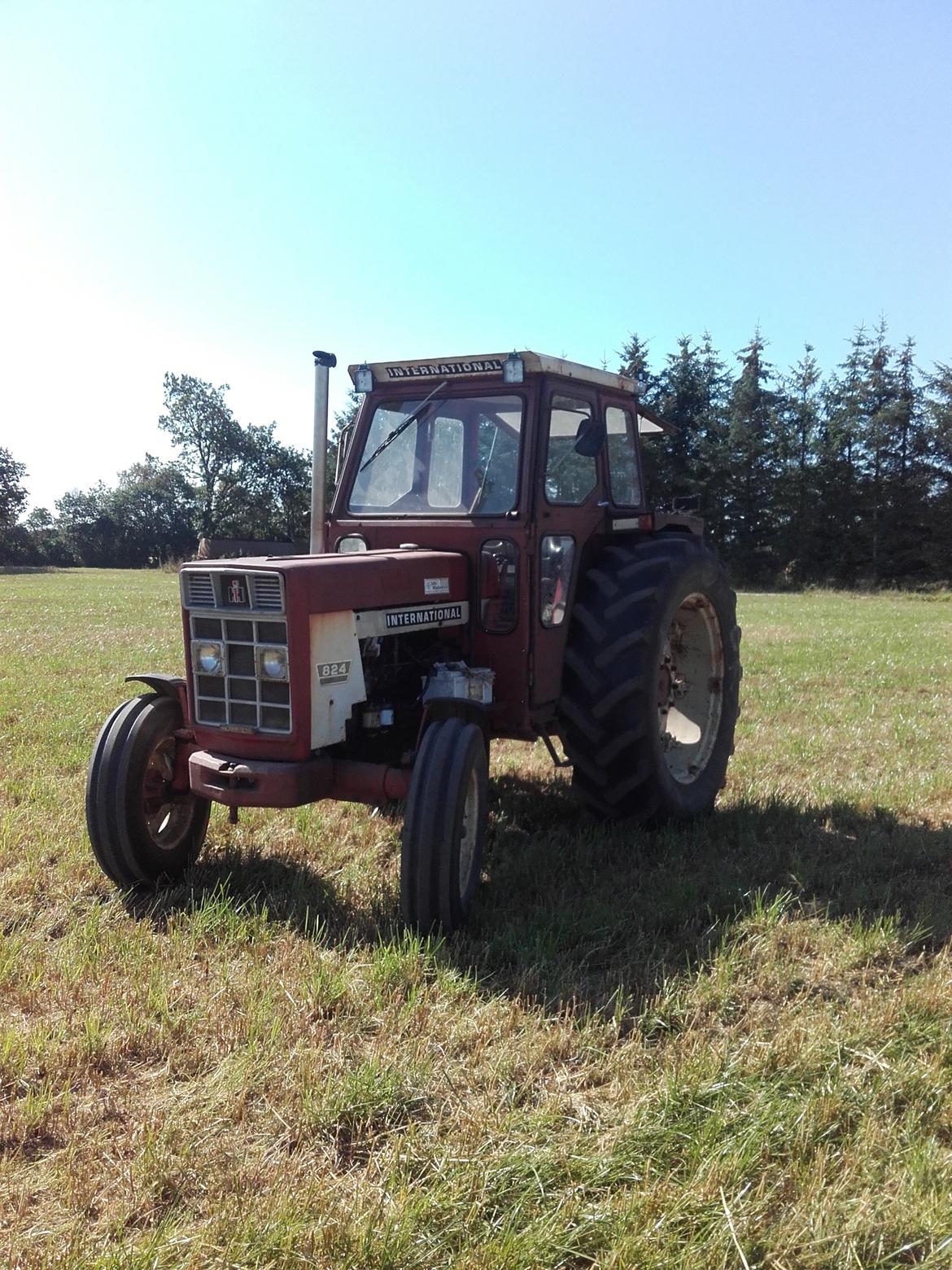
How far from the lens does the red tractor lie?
3.88 metres

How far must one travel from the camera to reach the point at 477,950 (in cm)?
366

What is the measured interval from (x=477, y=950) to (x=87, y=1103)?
144 cm

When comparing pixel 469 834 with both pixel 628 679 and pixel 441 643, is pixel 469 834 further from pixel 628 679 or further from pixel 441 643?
pixel 628 679

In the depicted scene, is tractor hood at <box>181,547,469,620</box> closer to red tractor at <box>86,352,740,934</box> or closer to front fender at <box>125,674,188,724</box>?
red tractor at <box>86,352,740,934</box>

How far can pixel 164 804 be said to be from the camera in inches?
176

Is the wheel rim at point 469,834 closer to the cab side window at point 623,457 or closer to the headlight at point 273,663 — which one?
the headlight at point 273,663

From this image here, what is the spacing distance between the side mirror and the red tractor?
0.02m

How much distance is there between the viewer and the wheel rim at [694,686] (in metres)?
5.82

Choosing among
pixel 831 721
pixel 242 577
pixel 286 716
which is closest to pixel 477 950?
pixel 286 716

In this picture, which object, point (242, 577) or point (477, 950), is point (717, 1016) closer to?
point (477, 950)

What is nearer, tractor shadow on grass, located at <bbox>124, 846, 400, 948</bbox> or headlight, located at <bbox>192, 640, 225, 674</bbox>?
tractor shadow on grass, located at <bbox>124, 846, 400, 948</bbox>

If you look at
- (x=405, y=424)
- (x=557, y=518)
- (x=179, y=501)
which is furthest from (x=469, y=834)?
(x=179, y=501)

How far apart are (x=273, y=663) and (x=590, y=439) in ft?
6.16

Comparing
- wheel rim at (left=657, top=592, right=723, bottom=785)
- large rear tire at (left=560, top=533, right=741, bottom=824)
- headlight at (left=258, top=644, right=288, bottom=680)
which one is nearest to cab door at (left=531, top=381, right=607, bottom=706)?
Result: large rear tire at (left=560, top=533, right=741, bottom=824)
